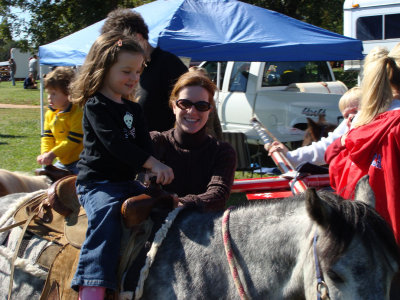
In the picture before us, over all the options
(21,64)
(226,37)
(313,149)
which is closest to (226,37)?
(226,37)

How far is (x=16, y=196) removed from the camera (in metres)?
3.08

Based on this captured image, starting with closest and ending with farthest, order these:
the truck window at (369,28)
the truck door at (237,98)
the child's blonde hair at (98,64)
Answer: the child's blonde hair at (98,64), the truck door at (237,98), the truck window at (369,28)

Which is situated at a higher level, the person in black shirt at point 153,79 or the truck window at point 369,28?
the truck window at point 369,28

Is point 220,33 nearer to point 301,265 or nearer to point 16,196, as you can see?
point 16,196

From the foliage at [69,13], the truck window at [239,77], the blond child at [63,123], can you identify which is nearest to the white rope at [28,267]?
the blond child at [63,123]

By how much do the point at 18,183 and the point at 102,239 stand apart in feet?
6.57

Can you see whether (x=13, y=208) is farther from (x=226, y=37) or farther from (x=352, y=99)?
(x=226, y=37)

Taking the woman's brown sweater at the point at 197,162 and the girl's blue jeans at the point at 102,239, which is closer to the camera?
the girl's blue jeans at the point at 102,239

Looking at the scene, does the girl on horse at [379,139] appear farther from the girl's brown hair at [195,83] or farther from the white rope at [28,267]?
the white rope at [28,267]

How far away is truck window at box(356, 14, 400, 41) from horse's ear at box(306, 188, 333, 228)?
36.0 ft

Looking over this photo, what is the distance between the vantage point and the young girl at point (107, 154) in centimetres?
207

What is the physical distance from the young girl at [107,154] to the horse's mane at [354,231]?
2.49ft

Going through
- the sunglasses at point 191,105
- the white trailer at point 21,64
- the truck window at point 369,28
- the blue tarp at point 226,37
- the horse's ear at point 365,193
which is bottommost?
the horse's ear at point 365,193

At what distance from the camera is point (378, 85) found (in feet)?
8.93
